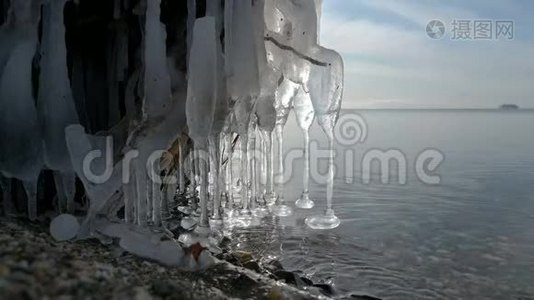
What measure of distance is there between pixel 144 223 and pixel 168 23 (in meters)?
1.90

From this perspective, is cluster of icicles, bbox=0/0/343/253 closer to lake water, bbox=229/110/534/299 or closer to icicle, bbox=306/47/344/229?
icicle, bbox=306/47/344/229

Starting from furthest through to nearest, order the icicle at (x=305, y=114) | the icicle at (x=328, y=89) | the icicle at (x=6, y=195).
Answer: the icicle at (x=305, y=114) → the icicle at (x=328, y=89) → the icicle at (x=6, y=195)

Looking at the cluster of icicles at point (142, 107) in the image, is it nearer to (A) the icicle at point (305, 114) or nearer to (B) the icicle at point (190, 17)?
(B) the icicle at point (190, 17)

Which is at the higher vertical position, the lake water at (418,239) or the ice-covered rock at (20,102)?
the ice-covered rock at (20,102)

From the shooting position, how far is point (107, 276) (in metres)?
2.28

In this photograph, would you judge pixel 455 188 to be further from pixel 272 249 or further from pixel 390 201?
pixel 272 249

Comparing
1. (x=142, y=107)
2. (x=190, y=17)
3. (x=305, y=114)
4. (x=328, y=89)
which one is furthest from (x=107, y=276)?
(x=305, y=114)

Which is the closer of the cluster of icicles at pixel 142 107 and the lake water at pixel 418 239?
the cluster of icicles at pixel 142 107

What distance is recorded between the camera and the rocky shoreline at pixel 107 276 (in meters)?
1.93

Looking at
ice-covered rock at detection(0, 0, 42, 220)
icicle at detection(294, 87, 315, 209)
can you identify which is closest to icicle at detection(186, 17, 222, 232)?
ice-covered rock at detection(0, 0, 42, 220)

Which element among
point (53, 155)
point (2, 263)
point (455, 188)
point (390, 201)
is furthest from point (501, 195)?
point (2, 263)

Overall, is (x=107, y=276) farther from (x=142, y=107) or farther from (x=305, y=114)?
(x=305, y=114)

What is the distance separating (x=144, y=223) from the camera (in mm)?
3420

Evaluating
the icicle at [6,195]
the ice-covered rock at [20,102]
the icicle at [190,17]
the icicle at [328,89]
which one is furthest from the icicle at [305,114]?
the icicle at [6,195]
